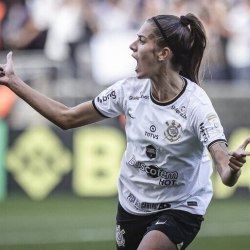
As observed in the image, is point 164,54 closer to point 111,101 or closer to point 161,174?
point 111,101

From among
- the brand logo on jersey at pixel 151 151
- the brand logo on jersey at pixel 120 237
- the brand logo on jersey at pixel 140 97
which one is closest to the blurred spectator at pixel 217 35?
the brand logo on jersey at pixel 120 237

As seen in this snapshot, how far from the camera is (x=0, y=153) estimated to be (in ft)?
48.1

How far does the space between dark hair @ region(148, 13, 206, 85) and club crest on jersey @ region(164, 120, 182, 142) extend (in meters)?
0.45

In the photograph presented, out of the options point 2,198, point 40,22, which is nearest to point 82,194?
point 2,198

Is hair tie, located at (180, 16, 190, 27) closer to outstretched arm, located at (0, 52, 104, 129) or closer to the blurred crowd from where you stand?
outstretched arm, located at (0, 52, 104, 129)

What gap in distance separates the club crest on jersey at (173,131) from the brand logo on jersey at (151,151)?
13cm

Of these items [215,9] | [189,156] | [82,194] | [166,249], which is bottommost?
[82,194]

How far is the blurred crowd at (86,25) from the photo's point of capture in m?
15.7

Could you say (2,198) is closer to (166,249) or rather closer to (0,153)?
(0,153)

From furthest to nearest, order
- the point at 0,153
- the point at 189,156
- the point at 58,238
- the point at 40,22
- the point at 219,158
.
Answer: the point at 40,22 → the point at 0,153 → the point at 58,238 → the point at 189,156 → the point at 219,158

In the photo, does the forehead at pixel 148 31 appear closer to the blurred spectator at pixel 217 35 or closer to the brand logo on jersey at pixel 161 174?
the brand logo on jersey at pixel 161 174

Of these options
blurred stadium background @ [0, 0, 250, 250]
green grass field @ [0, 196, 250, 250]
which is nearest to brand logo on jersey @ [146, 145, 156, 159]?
green grass field @ [0, 196, 250, 250]

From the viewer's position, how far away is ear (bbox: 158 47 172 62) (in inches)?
262

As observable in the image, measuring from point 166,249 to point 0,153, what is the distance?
847 cm
